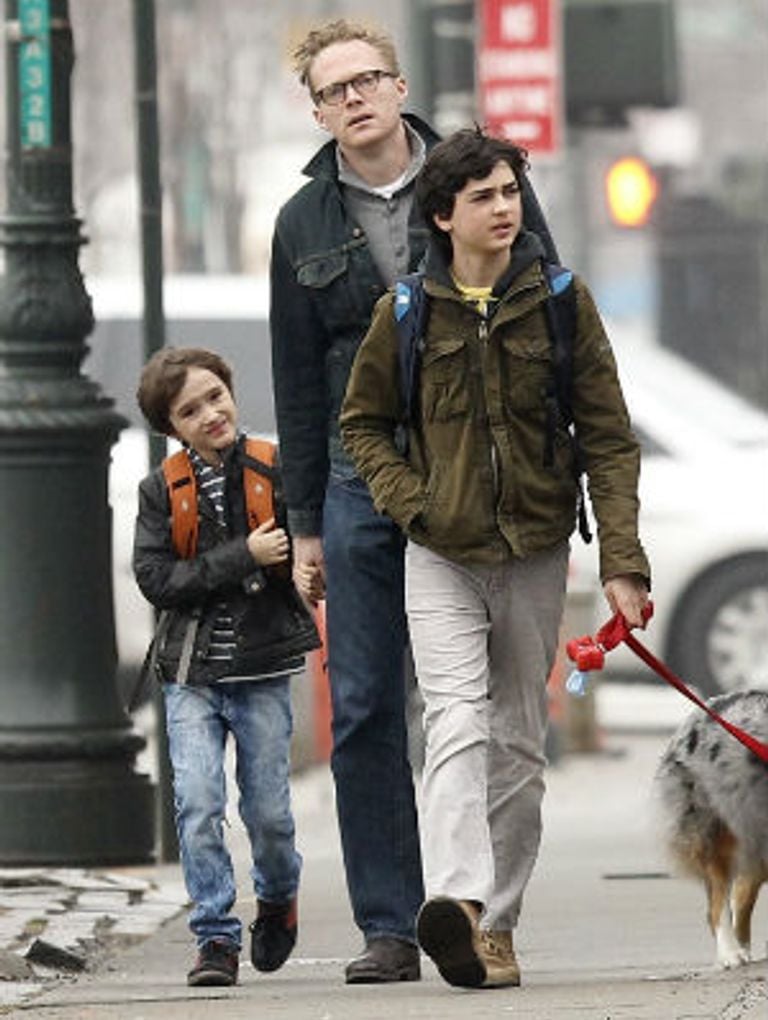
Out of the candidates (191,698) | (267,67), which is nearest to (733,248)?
(267,67)

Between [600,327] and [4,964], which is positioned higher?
[600,327]

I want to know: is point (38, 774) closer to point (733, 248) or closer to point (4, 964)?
point (4, 964)

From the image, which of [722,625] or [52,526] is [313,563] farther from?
[722,625]

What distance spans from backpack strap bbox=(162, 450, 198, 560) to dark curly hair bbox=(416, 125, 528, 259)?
1.09m

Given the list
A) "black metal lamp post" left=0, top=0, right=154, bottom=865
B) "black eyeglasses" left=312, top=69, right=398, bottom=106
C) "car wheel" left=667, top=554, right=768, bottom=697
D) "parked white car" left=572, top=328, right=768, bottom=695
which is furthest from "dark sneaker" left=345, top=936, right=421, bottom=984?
"car wheel" left=667, top=554, right=768, bottom=697

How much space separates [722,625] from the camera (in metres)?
19.8

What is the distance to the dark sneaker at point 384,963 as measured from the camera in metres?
9.37

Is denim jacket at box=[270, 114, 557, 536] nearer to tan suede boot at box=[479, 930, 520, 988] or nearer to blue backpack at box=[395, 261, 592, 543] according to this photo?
blue backpack at box=[395, 261, 592, 543]

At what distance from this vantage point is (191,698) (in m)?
9.79

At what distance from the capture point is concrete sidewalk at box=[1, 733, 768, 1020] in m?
8.59

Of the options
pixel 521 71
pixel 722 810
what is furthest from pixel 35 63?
pixel 521 71

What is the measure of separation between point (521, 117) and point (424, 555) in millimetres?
9961

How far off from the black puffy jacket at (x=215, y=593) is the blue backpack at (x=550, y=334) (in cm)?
85

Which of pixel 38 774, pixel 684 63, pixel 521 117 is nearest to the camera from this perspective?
pixel 38 774
